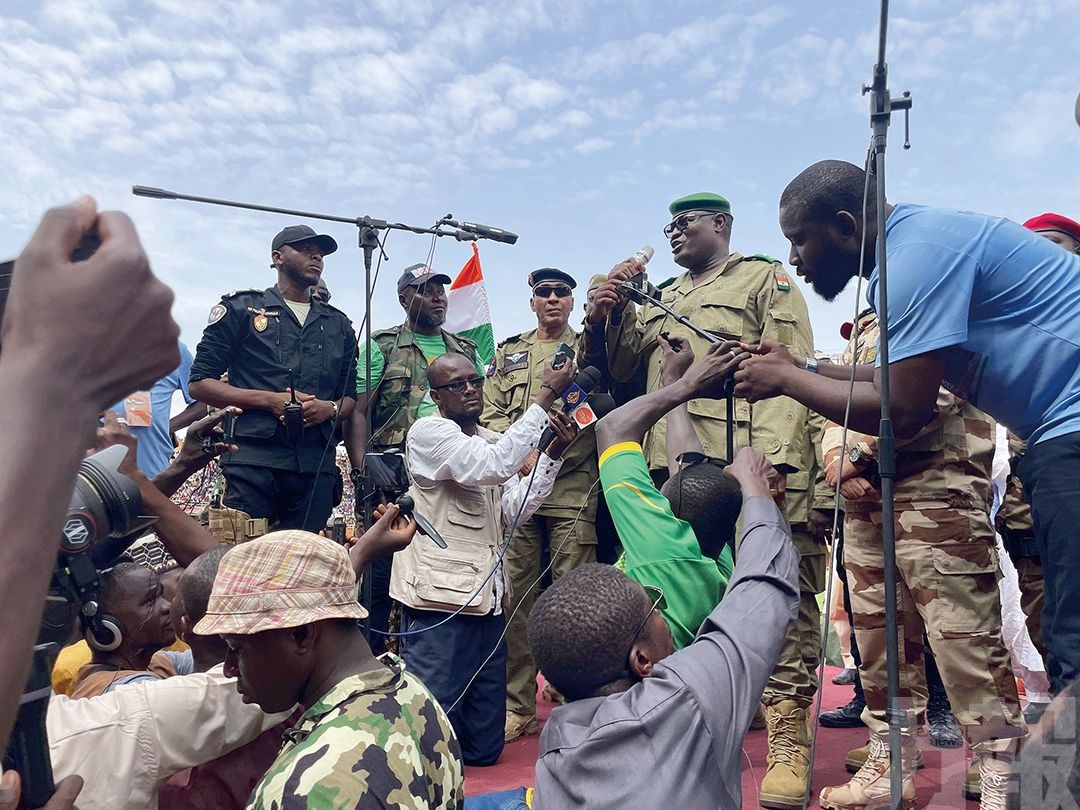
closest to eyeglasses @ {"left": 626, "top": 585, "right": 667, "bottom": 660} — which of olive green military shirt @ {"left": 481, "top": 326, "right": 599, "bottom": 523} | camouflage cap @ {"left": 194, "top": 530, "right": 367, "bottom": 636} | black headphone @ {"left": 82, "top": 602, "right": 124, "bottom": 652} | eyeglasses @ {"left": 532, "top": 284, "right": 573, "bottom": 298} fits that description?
camouflage cap @ {"left": 194, "top": 530, "right": 367, "bottom": 636}

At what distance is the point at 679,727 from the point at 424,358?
4555 mm

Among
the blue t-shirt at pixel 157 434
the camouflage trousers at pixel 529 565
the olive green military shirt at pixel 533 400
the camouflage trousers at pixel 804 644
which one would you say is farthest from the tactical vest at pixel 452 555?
the blue t-shirt at pixel 157 434

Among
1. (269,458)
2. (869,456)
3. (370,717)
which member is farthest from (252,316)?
(370,717)

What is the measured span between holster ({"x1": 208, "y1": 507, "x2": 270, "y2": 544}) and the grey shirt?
3368mm

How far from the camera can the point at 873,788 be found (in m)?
3.41

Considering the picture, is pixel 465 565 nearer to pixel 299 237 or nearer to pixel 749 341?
pixel 749 341

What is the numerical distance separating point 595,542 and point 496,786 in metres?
1.56

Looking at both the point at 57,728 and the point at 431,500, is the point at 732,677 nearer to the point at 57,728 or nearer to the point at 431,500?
the point at 57,728

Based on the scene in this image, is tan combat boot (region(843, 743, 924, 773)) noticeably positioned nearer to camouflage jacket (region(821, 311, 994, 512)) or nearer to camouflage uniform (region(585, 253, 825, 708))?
camouflage uniform (region(585, 253, 825, 708))

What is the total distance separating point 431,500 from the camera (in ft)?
15.6

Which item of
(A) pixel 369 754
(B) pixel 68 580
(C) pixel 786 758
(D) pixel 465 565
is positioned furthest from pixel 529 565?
(B) pixel 68 580

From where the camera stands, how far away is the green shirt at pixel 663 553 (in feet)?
7.30

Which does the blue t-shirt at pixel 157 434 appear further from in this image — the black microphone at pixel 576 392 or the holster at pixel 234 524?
the black microphone at pixel 576 392

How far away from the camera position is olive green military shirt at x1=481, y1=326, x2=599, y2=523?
5277mm
